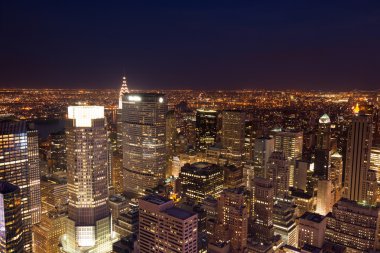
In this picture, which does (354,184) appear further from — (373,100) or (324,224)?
(373,100)

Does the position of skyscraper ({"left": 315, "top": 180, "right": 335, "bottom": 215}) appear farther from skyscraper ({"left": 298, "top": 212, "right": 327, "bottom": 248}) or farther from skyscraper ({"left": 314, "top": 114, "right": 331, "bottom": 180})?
skyscraper ({"left": 298, "top": 212, "right": 327, "bottom": 248})

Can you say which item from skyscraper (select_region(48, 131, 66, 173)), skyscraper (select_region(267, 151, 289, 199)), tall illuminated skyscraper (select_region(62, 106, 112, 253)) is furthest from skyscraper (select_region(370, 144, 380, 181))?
skyscraper (select_region(48, 131, 66, 173))

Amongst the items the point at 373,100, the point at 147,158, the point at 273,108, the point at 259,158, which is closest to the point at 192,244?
A: the point at 147,158

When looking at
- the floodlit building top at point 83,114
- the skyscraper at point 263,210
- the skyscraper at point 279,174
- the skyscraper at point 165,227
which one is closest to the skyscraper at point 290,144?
the skyscraper at point 279,174

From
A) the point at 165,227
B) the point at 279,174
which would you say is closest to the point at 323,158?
the point at 279,174

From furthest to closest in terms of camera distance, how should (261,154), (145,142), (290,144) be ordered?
(290,144), (261,154), (145,142)

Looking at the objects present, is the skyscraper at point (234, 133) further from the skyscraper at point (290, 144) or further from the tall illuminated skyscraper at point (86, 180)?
the tall illuminated skyscraper at point (86, 180)

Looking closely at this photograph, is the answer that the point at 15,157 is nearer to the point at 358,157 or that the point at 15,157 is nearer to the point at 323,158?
the point at 358,157
